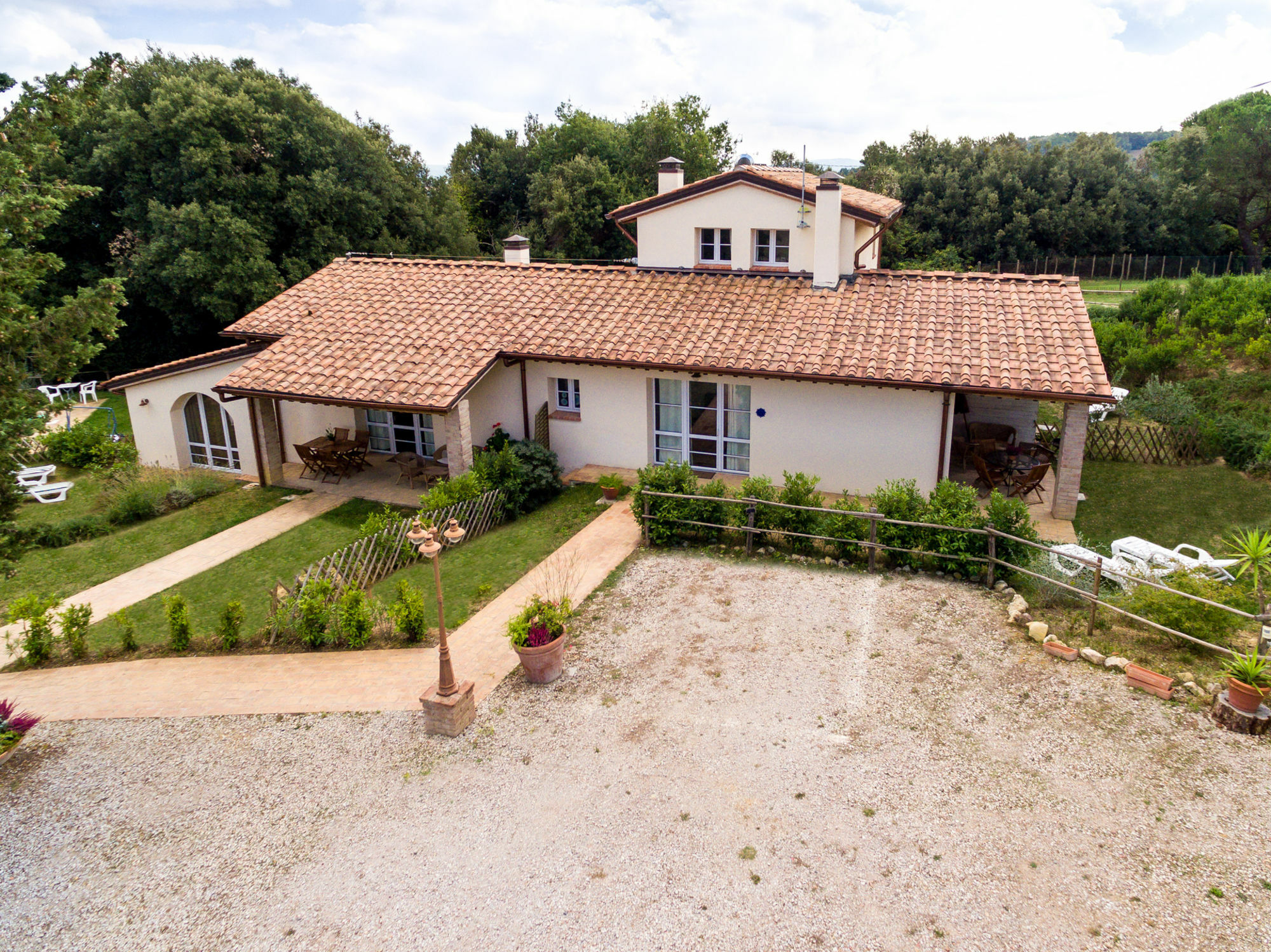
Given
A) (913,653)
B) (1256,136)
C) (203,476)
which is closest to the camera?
(913,653)

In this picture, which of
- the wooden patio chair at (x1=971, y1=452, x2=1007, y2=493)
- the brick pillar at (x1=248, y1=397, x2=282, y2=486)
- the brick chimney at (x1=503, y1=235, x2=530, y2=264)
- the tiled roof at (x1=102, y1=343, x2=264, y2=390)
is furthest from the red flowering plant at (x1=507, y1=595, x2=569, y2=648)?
the brick chimney at (x1=503, y1=235, x2=530, y2=264)

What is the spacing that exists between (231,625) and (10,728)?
9.24 feet

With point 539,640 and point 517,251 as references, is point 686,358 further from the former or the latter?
point 517,251

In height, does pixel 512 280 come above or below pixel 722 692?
above

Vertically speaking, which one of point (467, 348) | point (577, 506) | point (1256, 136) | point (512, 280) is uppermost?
point (1256, 136)

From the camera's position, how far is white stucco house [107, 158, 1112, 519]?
15742mm

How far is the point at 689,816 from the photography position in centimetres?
822

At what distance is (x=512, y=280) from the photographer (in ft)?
68.0

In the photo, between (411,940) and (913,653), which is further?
(913,653)

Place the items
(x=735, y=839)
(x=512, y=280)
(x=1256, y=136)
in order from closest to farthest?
(x=735, y=839), (x=512, y=280), (x=1256, y=136)

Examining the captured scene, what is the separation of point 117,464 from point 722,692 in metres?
17.3

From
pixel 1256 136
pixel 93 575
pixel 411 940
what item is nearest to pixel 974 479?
pixel 411 940

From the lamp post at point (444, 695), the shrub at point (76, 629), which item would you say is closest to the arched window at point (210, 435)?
the shrub at point (76, 629)

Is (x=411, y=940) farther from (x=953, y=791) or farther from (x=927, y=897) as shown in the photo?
(x=953, y=791)
